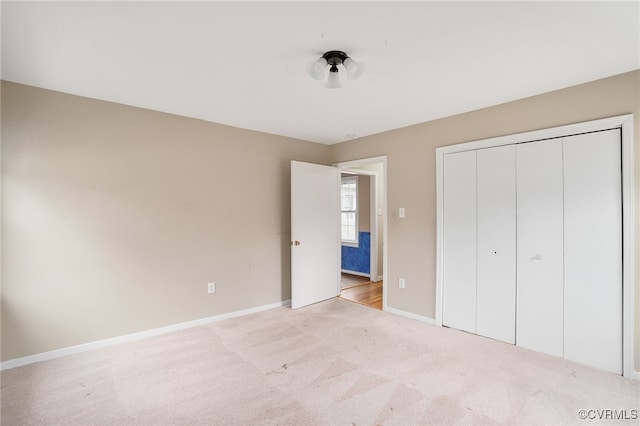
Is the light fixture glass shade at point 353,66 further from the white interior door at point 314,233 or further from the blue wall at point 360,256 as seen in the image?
the blue wall at point 360,256

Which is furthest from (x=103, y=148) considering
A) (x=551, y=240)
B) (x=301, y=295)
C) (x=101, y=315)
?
(x=551, y=240)

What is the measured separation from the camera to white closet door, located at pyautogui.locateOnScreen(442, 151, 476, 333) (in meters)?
3.20

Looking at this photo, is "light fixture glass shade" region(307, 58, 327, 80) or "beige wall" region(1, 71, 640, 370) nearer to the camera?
"light fixture glass shade" region(307, 58, 327, 80)

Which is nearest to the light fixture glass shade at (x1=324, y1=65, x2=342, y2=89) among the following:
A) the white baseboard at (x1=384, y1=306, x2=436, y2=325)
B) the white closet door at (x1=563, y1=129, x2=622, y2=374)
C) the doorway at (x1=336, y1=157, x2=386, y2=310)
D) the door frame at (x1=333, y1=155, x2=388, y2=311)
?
the door frame at (x1=333, y1=155, x2=388, y2=311)

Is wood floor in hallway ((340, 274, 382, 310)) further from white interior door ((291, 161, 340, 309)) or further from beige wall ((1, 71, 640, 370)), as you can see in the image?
beige wall ((1, 71, 640, 370))

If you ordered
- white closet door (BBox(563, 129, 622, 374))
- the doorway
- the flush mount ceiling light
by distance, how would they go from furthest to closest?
the doorway
white closet door (BBox(563, 129, 622, 374))
the flush mount ceiling light

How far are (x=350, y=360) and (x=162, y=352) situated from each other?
1725mm

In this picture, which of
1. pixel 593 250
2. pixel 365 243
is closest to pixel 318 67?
pixel 593 250

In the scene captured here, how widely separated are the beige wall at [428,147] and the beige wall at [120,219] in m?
1.62

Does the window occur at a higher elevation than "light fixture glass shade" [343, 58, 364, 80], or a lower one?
lower

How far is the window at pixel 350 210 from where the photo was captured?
6.12 meters

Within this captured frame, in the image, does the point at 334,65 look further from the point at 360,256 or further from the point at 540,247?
the point at 360,256

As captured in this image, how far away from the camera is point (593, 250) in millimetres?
2488

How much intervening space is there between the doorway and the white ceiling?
6.99ft
